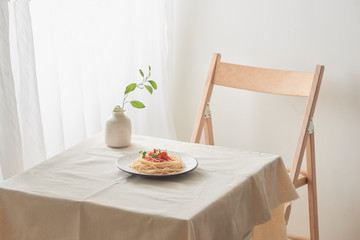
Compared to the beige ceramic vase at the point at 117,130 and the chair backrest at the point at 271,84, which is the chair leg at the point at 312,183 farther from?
the beige ceramic vase at the point at 117,130

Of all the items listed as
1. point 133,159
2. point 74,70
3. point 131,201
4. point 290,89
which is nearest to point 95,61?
point 74,70

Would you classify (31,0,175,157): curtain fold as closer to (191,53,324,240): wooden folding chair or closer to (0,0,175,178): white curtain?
(0,0,175,178): white curtain

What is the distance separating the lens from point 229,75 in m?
2.52

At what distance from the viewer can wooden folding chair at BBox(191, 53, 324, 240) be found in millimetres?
2271

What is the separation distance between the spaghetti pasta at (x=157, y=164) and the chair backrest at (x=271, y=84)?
669mm

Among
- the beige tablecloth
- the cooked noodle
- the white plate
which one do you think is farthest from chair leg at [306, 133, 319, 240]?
the cooked noodle

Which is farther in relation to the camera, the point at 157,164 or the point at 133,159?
the point at 133,159

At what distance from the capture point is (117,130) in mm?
2014

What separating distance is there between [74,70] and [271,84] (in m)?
0.85

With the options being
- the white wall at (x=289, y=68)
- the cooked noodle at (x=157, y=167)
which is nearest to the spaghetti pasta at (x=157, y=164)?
the cooked noodle at (x=157, y=167)

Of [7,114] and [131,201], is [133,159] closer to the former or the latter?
[131,201]

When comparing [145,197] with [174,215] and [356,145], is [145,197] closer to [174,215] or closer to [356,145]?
[174,215]

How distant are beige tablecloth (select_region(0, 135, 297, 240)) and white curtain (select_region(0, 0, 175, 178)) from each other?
244 mm

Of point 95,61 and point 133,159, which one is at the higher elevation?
point 95,61
